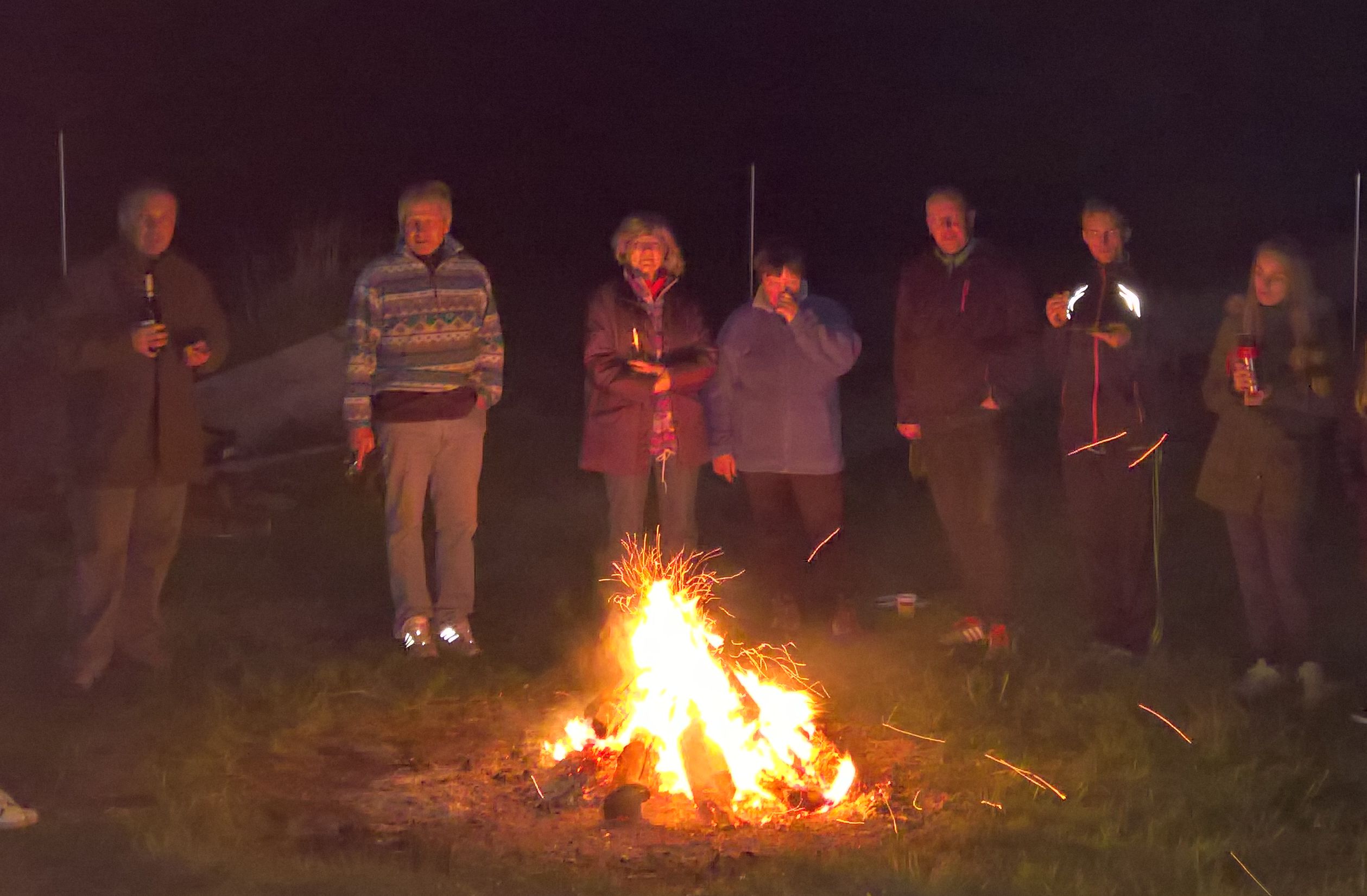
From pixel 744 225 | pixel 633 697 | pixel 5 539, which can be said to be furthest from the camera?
pixel 744 225

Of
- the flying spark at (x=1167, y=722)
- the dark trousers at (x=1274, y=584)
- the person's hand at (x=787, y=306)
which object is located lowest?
the flying spark at (x=1167, y=722)

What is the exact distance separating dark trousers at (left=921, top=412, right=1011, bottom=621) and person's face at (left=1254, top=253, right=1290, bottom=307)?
1324mm

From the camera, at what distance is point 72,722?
21.8 ft

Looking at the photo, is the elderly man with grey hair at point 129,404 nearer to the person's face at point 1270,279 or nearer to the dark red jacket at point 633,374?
the dark red jacket at point 633,374

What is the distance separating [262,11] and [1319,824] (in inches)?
612

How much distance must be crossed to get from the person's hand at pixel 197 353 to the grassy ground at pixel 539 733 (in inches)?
54.9

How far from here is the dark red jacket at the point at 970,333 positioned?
24.9ft

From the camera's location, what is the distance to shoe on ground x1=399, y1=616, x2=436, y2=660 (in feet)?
25.2

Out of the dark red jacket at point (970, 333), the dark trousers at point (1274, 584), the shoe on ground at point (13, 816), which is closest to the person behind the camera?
the shoe on ground at point (13, 816)

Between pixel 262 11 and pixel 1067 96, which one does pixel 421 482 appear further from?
pixel 1067 96

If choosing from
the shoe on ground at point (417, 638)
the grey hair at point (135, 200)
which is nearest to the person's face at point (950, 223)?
the shoe on ground at point (417, 638)

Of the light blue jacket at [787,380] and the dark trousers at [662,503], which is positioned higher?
the light blue jacket at [787,380]

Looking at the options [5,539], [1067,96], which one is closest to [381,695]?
[5,539]

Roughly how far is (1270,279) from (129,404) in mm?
4945
